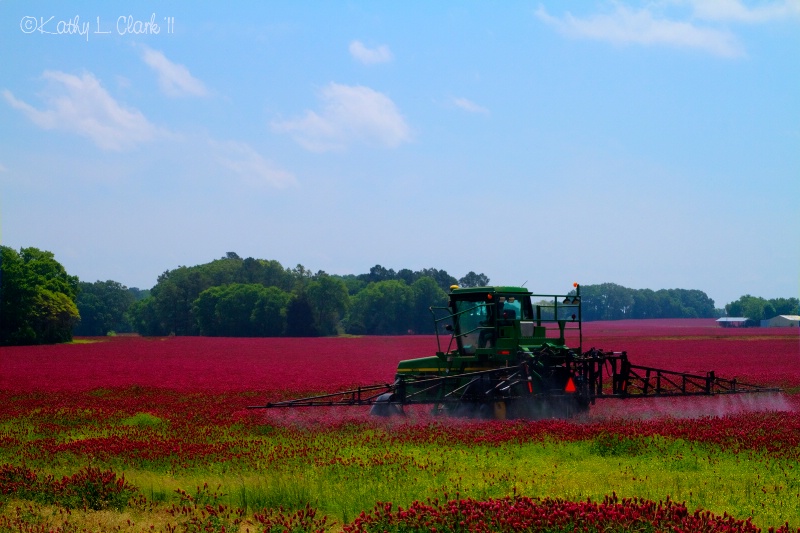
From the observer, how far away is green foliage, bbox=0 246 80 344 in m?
84.1

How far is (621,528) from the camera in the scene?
7895 millimetres

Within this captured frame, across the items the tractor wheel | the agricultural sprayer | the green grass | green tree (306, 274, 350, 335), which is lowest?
the green grass

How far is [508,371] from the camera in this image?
59.8 feet

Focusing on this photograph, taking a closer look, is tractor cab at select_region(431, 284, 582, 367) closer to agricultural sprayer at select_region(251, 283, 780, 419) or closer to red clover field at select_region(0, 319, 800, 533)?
agricultural sprayer at select_region(251, 283, 780, 419)

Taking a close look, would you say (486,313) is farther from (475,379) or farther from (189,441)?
(189,441)

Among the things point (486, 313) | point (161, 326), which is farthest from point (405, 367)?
point (161, 326)

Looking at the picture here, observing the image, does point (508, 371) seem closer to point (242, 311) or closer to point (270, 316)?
point (270, 316)

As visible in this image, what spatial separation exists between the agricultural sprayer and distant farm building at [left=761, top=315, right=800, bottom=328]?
158339 mm

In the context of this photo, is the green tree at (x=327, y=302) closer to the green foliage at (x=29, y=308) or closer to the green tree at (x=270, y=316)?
the green tree at (x=270, y=316)

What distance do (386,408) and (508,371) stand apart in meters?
2.87

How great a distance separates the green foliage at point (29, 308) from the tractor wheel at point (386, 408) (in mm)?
74866

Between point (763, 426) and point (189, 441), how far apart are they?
34.9ft

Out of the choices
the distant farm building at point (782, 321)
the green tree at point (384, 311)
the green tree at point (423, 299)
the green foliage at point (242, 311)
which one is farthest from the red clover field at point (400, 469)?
the distant farm building at point (782, 321)

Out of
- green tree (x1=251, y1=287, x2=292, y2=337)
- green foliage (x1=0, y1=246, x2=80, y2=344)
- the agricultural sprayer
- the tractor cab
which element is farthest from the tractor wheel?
green tree (x1=251, y1=287, x2=292, y2=337)
